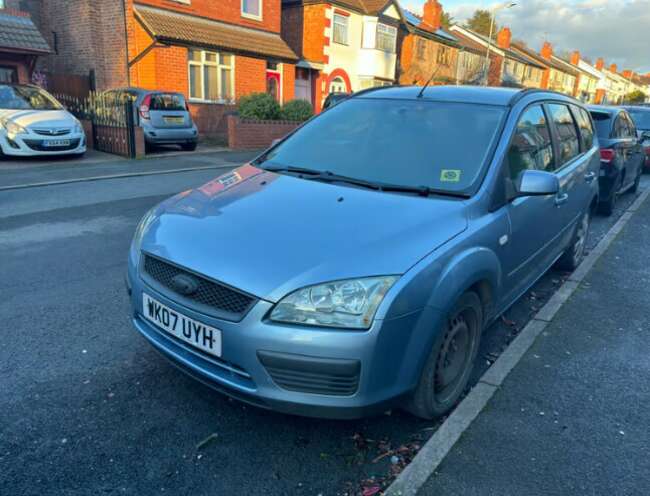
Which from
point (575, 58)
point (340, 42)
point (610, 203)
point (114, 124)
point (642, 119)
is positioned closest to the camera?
point (610, 203)

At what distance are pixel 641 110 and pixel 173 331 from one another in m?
15.3

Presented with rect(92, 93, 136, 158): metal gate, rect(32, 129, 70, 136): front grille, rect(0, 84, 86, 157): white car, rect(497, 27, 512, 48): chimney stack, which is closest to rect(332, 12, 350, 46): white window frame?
rect(92, 93, 136, 158): metal gate

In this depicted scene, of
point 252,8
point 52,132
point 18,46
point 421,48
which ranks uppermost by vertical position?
point 421,48

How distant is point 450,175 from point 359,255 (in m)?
1.08

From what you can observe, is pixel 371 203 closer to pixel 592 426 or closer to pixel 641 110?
pixel 592 426

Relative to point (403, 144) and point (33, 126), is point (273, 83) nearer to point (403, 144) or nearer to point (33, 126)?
point (33, 126)

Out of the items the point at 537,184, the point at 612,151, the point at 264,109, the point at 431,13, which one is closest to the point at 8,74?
the point at 264,109

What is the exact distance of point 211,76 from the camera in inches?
766

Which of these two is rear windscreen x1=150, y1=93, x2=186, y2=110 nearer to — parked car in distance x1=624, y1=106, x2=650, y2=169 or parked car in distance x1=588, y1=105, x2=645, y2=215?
parked car in distance x1=588, y1=105, x2=645, y2=215

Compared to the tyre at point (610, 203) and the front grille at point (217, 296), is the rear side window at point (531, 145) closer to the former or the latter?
the front grille at point (217, 296)

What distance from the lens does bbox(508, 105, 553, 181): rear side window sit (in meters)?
3.36

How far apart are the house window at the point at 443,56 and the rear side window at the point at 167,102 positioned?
25.4m

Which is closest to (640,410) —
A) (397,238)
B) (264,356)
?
(397,238)

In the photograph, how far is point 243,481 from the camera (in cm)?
232
